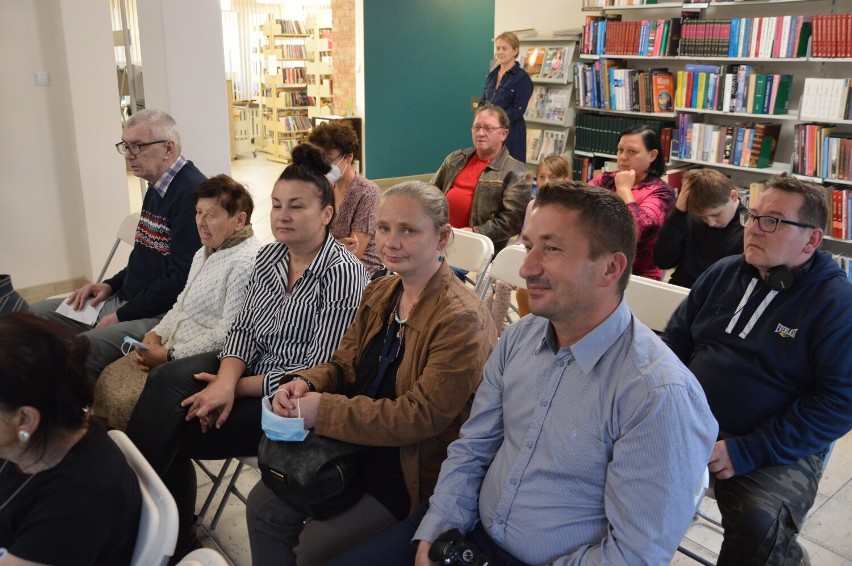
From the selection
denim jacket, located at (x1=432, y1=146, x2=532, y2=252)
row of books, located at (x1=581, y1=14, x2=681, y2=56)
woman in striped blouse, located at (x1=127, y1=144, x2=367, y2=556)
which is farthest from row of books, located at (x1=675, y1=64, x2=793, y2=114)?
woman in striped blouse, located at (x1=127, y1=144, x2=367, y2=556)

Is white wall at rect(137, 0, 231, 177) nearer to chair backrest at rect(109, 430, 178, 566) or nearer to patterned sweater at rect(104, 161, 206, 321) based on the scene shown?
patterned sweater at rect(104, 161, 206, 321)

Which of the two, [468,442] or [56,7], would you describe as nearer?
[468,442]

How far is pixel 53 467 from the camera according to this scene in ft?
4.07

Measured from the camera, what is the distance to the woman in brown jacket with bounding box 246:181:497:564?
5.52 feet

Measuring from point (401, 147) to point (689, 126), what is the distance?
4.94 metres

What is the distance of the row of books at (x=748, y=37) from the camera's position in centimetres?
471

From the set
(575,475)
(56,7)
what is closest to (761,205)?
(575,475)

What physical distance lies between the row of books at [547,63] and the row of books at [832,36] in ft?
7.56

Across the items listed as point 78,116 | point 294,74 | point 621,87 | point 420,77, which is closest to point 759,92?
point 621,87

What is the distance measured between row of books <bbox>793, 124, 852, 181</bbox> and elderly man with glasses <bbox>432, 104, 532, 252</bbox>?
7.74 feet

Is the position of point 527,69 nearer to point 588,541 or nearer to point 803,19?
point 803,19

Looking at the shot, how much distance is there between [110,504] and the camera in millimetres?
1233

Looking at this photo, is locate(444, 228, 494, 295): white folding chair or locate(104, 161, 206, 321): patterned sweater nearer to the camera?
locate(104, 161, 206, 321): patterned sweater

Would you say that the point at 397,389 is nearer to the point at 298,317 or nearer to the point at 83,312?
the point at 298,317
